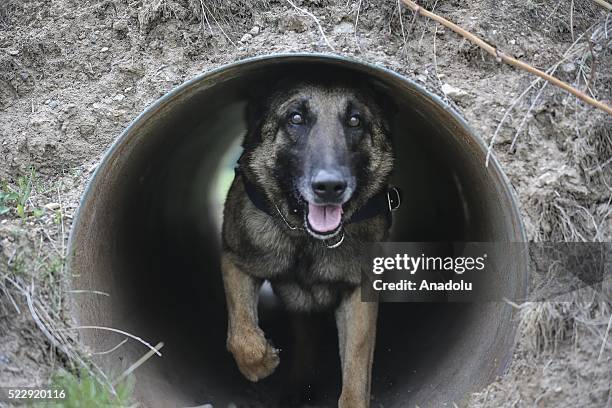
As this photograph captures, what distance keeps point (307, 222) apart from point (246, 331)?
2.49 ft

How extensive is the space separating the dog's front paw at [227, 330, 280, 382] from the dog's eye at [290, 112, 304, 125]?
4.18ft

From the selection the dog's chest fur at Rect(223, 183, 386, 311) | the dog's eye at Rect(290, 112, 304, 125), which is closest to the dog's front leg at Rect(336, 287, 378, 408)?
the dog's chest fur at Rect(223, 183, 386, 311)

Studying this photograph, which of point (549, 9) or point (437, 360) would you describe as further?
point (437, 360)

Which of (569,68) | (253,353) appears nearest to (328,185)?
(253,353)

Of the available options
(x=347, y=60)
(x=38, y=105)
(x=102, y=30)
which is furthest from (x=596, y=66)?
(x=38, y=105)

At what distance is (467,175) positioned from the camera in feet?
15.4

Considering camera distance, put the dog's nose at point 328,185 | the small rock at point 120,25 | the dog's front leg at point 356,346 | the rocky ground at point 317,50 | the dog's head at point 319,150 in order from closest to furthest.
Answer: the rocky ground at point 317,50, the dog's nose at point 328,185, the dog's head at point 319,150, the dog's front leg at point 356,346, the small rock at point 120,25

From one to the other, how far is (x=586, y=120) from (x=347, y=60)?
1347 mm

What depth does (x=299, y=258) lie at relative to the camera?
420 centimetres

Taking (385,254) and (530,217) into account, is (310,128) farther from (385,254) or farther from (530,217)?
(530,217)

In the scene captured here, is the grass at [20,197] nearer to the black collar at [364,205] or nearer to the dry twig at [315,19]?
the black collar at [364,205]

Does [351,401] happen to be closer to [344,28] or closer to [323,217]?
[323,217]

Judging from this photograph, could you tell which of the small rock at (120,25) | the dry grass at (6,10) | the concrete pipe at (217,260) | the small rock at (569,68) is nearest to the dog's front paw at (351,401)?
the concrete pipe at (217,260)

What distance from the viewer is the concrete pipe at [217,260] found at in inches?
143
